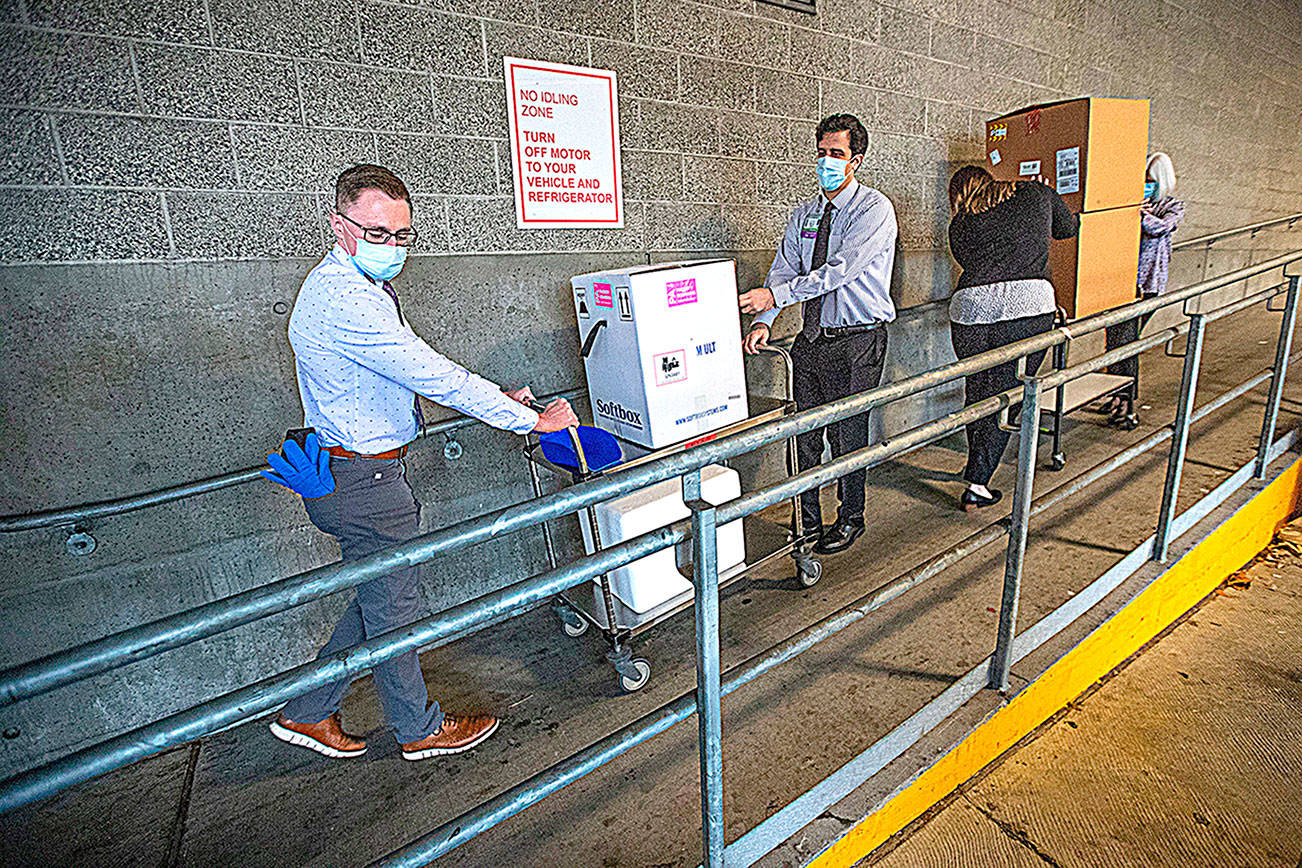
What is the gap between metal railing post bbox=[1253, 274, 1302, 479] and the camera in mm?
2643

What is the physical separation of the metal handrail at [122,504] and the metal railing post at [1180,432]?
7.73 feet

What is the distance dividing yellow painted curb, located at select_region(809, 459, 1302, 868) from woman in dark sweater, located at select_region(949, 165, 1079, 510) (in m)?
0.75

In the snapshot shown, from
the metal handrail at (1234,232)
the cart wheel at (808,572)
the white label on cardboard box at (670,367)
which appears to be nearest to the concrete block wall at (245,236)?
the white label on cardboard box at (670,367)

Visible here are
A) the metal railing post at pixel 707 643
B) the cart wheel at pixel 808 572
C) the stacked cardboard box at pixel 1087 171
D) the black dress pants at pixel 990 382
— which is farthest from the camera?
the stacked cardboard box at pixel 1087 171

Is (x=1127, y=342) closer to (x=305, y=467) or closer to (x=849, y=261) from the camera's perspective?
(x=849, y=261)

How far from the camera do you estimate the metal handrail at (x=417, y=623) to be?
68 centimetres

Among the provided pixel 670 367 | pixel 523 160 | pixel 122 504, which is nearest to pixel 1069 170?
pixel 670 367

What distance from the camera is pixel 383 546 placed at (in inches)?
69.1

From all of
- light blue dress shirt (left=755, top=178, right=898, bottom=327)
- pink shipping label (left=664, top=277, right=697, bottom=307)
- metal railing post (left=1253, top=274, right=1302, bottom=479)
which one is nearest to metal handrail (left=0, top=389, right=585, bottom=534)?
pink shipping label (left=664, top=277, right=697, bottom=307)

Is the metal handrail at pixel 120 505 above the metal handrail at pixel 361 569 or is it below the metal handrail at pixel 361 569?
below

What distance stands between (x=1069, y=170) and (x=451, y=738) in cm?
378

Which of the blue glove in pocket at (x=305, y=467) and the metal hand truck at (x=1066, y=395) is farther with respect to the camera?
the metal hand truck at (x=1066, y=395)

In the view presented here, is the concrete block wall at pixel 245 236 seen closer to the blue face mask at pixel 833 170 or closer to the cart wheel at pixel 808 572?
the blue face mask at pixel 833 170

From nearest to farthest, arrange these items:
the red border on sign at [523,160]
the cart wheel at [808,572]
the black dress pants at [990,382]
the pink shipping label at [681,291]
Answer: the pink shipping label at [681,291] < the red border on sign at [523,160] < the cart wheel at [808,572] < the black dress pants at [990,382]
